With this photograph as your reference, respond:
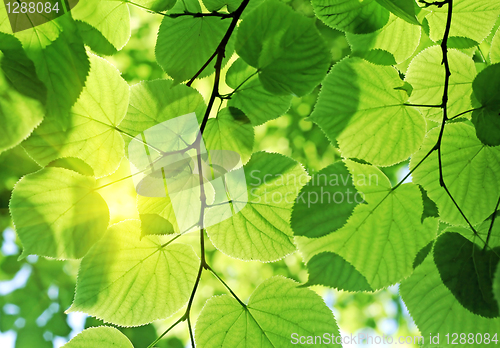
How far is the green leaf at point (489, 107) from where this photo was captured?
37 cm

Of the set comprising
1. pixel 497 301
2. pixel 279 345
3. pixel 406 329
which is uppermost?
pixel 497 301

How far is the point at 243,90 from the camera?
46 centimetres

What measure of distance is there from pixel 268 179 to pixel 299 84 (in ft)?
0.49

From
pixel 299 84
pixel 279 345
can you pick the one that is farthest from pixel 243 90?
pixel 279 345

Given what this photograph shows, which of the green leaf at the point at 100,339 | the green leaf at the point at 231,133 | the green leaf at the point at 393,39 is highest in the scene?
the green leaf at the point at 393,39

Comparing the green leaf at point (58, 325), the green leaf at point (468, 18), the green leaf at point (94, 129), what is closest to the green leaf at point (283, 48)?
the green leaf at point (94, 129)

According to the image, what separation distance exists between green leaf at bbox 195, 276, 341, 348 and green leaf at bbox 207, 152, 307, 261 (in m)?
0.06

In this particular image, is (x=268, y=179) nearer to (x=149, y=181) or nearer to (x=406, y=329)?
(x=149, y=181)

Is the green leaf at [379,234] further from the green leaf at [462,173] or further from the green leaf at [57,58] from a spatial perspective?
the green leaf at [57,58]

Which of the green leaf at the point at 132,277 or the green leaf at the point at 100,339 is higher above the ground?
the green leaf at the point at 132,277

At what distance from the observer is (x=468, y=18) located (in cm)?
49

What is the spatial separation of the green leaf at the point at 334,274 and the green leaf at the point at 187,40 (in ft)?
0.96

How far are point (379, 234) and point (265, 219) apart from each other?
0.51 feet

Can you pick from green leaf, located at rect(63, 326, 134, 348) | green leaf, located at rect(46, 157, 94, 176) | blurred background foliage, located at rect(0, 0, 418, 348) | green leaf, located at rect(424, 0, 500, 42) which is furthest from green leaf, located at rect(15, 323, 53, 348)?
green leaf, located at rect(424, 0, 500, 42)
